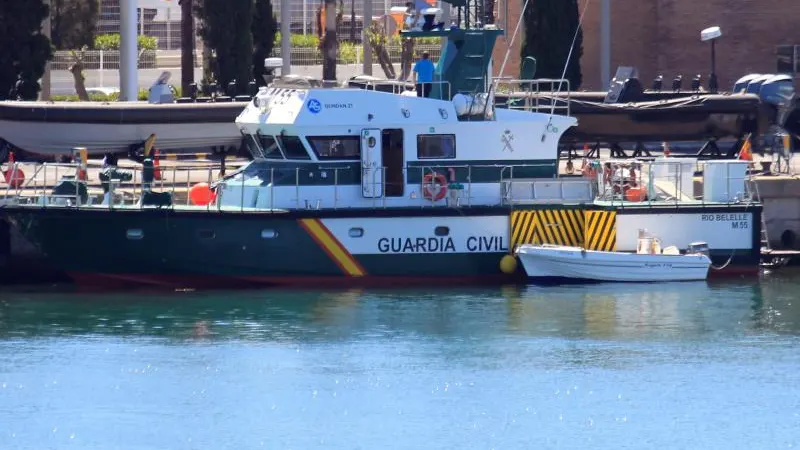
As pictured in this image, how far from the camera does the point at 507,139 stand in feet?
85.3

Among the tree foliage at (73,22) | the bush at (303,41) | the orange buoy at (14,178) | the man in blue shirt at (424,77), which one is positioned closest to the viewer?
the orange buoy at (14,178)

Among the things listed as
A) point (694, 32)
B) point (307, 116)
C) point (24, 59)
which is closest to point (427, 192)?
point (307, 116)

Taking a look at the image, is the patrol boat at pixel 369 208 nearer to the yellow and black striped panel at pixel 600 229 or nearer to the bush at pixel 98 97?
the yellow and black striped panel at pixel 600 229

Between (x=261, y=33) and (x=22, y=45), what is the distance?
33.9 ft

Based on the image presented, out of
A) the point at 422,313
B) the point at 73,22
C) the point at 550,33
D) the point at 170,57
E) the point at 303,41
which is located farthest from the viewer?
the point at 303,41

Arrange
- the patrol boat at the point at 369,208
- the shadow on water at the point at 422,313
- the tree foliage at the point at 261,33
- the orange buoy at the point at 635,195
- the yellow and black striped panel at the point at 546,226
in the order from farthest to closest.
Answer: the tree foliage at the point at 261,33 < the orange buoy at the point at 635,195 < the yellow and black striped panel at the point at 546,226 < the patrol boat at the point at 369,208 < the shadow on water at the point at 422,313

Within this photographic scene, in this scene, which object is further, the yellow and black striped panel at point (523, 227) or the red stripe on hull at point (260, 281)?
the yellow and black striped panel at point (523, 227)

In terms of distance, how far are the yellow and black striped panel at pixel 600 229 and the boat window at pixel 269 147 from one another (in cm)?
499

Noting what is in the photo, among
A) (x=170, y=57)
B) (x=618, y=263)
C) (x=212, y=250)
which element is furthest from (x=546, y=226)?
(x=170, y=57)

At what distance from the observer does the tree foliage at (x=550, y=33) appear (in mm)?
42688

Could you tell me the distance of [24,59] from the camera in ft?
121

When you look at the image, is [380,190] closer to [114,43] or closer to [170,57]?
[170,57]

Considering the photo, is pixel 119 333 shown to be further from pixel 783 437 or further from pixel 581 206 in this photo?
pixel 783 437

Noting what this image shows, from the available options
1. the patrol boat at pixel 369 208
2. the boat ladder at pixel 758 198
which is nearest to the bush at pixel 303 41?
the boat ladder at pixel 758 198
